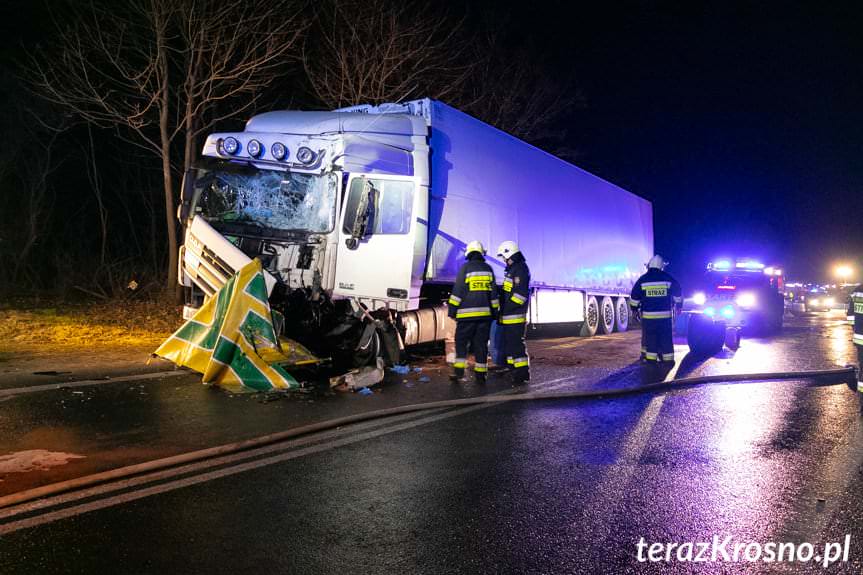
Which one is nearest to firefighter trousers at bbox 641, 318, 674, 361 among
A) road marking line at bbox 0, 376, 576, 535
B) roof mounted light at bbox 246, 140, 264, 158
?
road marking line at bbox 0, 376, 576, 535

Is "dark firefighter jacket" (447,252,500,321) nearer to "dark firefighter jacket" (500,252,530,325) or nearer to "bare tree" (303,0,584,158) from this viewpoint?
"dark firefighter jacket" (500,252,530,325)

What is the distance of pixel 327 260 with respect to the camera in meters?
7.92

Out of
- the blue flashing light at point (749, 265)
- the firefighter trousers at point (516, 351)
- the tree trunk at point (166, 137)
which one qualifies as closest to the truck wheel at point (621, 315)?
the blue flashing light at point (749, 265)

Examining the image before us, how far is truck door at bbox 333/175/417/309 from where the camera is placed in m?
7.88

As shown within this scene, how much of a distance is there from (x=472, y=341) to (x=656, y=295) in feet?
11.3

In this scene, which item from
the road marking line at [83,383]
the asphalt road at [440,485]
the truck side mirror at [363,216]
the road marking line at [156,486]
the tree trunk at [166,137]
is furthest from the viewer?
the tree trunk at [166,137]

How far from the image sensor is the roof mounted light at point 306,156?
8117 millimetres

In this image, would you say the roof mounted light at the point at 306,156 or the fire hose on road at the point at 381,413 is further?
the roof mounted light at the point at 306,156

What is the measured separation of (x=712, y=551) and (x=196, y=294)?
7.12 metres

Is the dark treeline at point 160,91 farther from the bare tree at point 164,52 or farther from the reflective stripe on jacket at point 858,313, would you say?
the reflective stripe on jacket at point 858,313

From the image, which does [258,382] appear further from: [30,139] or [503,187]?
[30,139]

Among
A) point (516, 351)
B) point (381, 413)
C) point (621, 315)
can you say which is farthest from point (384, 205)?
point (621, 315)

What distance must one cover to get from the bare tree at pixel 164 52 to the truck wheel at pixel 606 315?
32.8ft

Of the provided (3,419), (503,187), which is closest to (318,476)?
(3,419)
